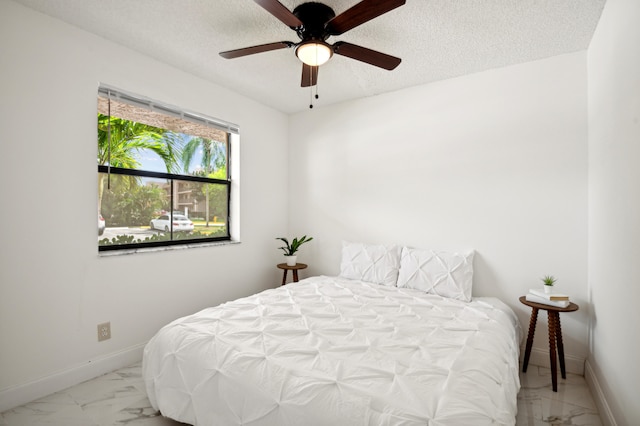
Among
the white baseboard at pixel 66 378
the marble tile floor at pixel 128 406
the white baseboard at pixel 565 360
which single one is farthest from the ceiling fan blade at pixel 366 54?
the white baseboard at pixel 66 378

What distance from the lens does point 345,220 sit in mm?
3480

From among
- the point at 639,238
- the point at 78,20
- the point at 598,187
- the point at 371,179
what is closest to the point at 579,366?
the point at 598,187

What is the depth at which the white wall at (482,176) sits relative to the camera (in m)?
2.36

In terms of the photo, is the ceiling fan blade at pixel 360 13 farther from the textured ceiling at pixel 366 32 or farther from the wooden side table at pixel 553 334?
the wooden side table at pixel 553 334

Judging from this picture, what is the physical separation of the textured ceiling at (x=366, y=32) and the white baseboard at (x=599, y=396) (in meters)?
2.27

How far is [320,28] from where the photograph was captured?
6.02 ft

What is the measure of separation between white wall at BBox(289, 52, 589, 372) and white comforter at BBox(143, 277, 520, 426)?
65 centimetres

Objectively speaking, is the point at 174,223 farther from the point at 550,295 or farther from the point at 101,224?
the point at 550,295

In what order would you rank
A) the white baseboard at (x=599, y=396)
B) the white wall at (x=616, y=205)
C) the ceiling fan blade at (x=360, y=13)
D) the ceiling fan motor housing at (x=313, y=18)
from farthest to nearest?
1. the ceiling fan motor housing at (x=313, y=18)
2. the white baseboard at (x=599, y=396)
3. the ceiling fan blade at (x=360, y=13)
4. the white wall at (x=616, y=205)

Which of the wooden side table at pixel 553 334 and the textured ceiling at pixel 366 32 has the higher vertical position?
the textured ceiling at pixel 366 32

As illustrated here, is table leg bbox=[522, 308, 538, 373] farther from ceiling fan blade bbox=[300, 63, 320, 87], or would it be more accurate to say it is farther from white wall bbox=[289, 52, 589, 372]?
ceiling fan blade bbox=[300, 63, 320, 87]

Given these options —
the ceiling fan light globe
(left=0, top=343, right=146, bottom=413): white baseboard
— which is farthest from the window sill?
the ceiling fan light globe

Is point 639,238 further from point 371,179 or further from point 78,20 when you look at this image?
point 78,20

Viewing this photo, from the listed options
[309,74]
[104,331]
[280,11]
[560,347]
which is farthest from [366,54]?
[104,331]
